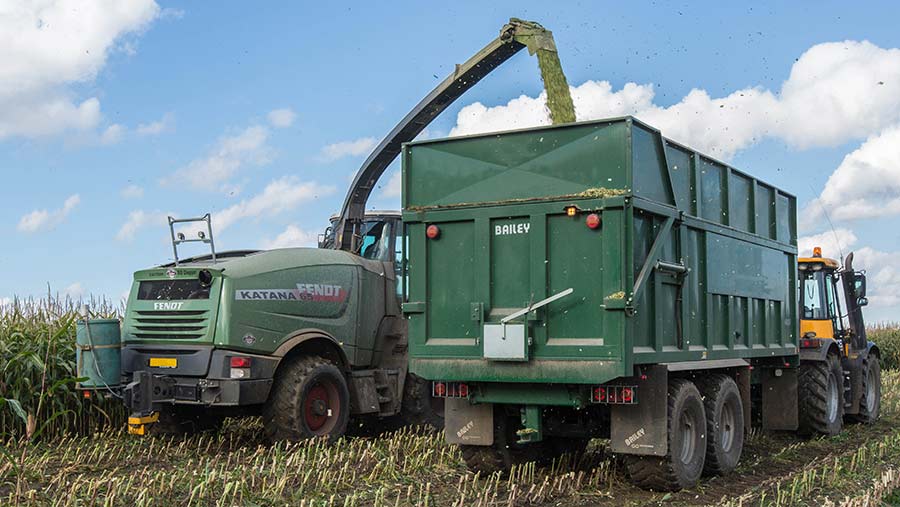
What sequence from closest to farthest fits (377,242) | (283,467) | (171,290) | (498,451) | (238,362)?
(283,467)
(498,451)
(238,362)
(171,290)
(377,242)

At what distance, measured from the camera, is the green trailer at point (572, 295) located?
7.52 m

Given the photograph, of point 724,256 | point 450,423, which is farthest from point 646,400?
point 724,256

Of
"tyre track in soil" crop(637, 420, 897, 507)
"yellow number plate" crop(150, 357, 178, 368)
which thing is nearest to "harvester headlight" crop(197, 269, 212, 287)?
"yellow number plate" crop(150, 357, 178, 368)

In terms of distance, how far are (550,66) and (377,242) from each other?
3.05 metres

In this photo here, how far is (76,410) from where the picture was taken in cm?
1067

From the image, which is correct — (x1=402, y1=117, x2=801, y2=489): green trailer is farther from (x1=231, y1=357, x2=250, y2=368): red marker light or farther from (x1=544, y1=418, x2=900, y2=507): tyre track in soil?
(x1=231, y1=357, x2=250, y2=368): red marker light

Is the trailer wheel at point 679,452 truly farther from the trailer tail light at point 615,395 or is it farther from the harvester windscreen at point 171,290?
the harvester windscreen at point 171,290

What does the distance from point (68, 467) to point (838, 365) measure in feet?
32.8

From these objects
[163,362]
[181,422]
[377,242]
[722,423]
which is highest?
[377,242]

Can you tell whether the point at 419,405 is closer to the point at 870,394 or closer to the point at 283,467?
the point at 283,467

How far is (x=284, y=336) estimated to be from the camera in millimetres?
10070

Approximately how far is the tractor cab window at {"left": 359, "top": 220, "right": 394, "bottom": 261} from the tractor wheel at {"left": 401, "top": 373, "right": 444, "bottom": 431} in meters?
1.54

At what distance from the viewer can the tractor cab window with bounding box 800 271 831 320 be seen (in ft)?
44.9

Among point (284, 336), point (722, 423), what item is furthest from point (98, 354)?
point (722, 423)
